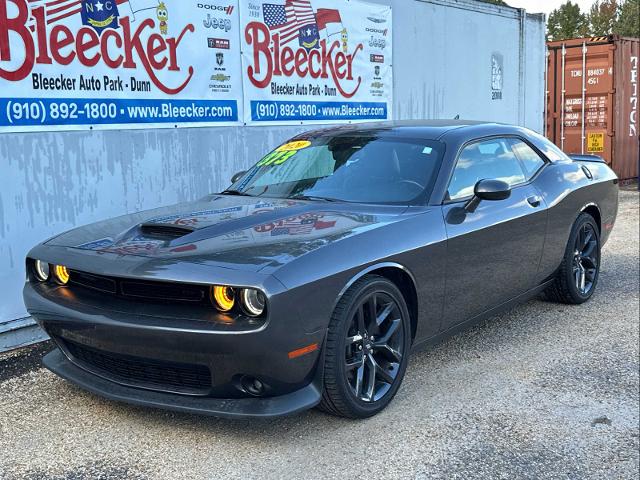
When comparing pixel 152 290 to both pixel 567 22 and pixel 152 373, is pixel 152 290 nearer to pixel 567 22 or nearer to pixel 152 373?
pixel 152 373

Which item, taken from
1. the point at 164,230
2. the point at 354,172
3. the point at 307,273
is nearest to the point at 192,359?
the point at 307,273

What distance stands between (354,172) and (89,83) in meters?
2.32

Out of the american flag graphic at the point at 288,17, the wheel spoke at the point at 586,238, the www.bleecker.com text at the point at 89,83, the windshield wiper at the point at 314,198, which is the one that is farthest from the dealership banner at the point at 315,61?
the wheel spoke at the point at 586,238

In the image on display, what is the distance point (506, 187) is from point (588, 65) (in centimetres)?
1078

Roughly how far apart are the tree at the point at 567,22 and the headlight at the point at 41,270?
51887mm

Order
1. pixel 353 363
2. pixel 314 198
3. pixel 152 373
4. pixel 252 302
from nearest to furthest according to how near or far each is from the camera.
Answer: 1. pixel 252 302
2. pixel 152 373
3. pixel 353 363
4. pixel 314 198

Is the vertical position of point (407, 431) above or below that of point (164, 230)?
below

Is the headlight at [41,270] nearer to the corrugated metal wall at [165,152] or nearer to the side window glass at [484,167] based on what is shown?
the corrugated metal wall at [165,152]

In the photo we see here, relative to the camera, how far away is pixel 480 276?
427 cm

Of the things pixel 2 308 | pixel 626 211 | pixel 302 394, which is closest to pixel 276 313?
pixel 302 394

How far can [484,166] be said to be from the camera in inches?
182

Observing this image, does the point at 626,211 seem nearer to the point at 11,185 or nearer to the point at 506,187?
the point at 506,187

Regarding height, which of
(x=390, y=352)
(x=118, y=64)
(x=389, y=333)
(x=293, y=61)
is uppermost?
(x=293, y=61)

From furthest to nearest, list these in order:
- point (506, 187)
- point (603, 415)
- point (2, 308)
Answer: point (2, 308)
point (506, 187)
point (603, 415)
